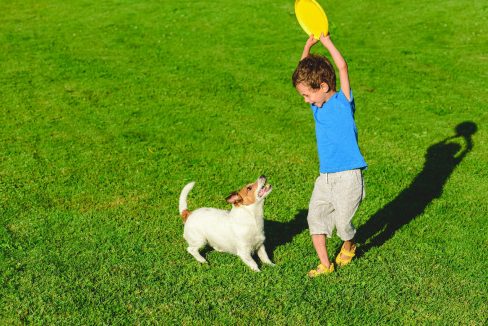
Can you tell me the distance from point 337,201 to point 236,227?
3.64 ft

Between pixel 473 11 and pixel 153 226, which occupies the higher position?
pixel 153 226

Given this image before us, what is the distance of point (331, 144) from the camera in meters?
5.98

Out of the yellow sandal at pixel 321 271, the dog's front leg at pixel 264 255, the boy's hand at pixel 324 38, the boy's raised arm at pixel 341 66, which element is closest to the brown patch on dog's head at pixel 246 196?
the dog's front leg at pixel 264 255

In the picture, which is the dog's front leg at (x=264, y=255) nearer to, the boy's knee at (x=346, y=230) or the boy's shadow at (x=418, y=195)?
the boy's knee at (x=346, y=230)

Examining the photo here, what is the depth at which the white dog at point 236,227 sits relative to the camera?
6.28 meters

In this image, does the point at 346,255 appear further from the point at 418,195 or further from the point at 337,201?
the point at 418,195

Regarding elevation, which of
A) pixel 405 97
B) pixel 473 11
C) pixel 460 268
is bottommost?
pixel 473 11

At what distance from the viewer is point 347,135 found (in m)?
5.90

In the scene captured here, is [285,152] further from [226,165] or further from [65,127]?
[65,127]

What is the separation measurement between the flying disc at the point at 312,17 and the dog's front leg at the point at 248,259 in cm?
241

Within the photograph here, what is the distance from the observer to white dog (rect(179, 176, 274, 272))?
6.28 metres

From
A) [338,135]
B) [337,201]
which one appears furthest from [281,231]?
[338,135]

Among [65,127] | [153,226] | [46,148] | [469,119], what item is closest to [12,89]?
[65,127]

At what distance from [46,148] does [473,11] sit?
16226 mm
